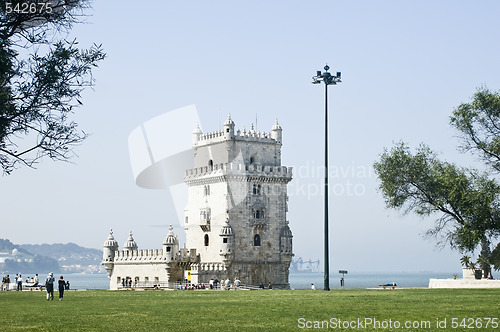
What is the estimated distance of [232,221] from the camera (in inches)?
3639

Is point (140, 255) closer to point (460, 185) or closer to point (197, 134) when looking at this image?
point (197, 134)

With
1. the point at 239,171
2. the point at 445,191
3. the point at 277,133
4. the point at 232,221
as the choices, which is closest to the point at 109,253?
the point at 232,221

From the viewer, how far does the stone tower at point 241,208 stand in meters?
92.2

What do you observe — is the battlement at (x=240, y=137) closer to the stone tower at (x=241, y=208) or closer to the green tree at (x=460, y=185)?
the stone tower at (x=241, y=208)

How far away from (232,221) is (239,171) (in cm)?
528

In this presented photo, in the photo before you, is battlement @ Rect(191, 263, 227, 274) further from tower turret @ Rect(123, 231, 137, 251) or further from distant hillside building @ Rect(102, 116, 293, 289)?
tower turret @ Rect(123, 231, 137, 251)

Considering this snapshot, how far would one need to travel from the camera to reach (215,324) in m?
28.2

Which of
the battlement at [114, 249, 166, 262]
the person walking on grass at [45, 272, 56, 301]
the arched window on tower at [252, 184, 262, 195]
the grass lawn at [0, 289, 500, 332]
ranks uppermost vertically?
the arched window on tower at [252, 184, 262, 195]

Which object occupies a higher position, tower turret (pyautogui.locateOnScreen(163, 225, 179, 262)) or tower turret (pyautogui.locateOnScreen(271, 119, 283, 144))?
tower turret (pyautogui.locateOnScreen(271, 119, 283, 144))

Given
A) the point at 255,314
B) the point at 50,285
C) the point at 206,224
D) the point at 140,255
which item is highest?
the point at 206,224

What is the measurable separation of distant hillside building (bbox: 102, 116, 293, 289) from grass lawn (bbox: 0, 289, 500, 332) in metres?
50.9

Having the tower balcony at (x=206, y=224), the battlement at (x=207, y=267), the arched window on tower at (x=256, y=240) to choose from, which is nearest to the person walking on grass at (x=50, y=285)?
the battlement at (x=207, y=267)

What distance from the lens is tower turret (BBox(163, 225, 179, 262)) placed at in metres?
93.7

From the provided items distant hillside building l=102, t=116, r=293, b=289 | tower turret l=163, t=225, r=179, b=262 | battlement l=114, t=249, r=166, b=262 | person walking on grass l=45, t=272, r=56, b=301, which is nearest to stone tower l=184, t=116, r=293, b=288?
distant hillside building l=102, t=116, r=293, b=289
